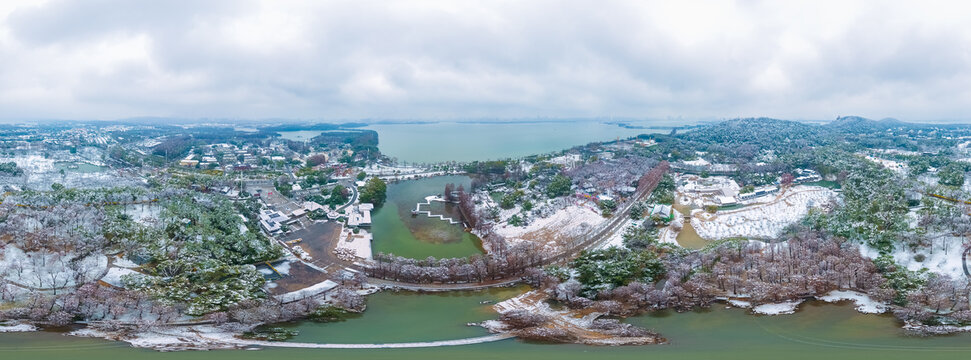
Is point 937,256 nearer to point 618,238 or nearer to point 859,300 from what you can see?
point 859,300

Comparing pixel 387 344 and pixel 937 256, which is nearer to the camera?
pixel 387 344

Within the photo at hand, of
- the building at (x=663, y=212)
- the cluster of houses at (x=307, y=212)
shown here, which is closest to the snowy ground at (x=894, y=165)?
the building at (x=663, y=212)

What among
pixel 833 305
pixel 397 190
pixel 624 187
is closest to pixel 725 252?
pixel 833 305

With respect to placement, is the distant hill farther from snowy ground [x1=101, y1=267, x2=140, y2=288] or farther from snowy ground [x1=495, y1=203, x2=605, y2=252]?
snowy ground [x1=101, y1=267, x2=140, y2=288]

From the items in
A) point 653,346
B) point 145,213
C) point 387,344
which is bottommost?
point 387,344

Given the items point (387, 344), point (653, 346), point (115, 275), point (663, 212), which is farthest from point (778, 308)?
point (115, 275)
